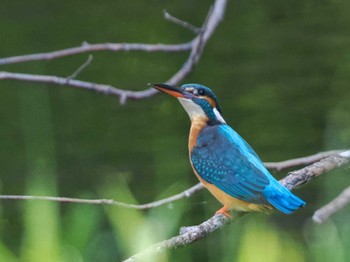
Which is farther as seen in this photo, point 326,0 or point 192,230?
point 326,0

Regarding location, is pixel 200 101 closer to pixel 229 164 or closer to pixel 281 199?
pixel 229 164

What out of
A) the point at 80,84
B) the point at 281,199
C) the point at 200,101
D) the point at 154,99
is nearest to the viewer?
the point at 281,199

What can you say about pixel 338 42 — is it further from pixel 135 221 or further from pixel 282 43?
pixel 135 221

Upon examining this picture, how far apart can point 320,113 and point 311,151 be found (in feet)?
2.16

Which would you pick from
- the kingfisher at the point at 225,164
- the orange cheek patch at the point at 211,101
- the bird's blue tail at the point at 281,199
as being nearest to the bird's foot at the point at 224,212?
the kingfisher at the point at 225,164

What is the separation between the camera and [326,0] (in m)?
7.77

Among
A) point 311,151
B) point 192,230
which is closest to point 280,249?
point 192,230

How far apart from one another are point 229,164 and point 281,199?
173 millimetres


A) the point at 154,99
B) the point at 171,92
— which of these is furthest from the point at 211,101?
the point at 154,99

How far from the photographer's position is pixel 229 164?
214 centimetres

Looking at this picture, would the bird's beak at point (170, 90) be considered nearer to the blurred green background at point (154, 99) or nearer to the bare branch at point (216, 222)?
the bare branch at point (216, 222)

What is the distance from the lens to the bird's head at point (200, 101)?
2.21 meters

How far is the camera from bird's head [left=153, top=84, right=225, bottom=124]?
7.24 feet

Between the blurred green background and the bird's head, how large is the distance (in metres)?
1.99
